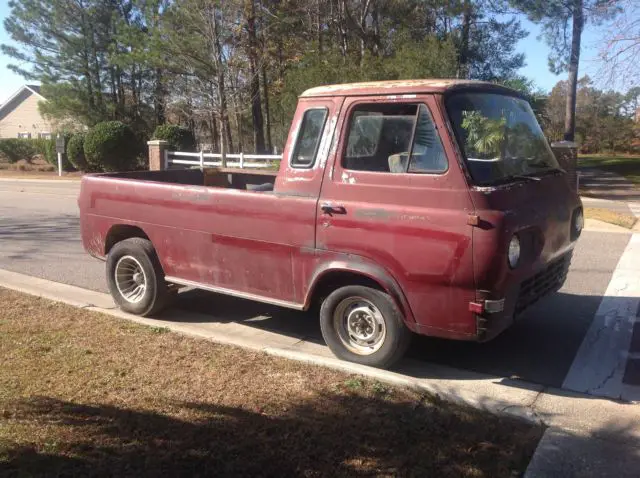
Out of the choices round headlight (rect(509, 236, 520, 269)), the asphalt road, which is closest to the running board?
the asphalt road

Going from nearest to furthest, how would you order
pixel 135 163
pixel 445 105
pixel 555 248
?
pixel 445 105 < pixel 555 248 < pixel 135 163

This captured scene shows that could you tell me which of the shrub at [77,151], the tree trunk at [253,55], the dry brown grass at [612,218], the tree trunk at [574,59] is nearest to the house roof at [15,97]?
the shrub at [77,151]

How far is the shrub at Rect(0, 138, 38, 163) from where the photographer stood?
40969 mm

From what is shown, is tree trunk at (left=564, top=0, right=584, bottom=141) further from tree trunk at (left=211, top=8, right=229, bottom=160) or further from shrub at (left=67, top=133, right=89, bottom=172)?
shrub at (left=67, top=133, right=89, bottom=172)

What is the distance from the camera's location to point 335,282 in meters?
4.76

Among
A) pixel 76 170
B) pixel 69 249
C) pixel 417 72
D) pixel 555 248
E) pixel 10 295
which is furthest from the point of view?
pixel 76 170

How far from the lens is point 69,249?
31.9 feet

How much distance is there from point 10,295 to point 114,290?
1.36m

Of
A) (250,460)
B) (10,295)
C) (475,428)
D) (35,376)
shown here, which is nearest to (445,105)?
(475,428)

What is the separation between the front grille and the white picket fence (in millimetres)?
17842

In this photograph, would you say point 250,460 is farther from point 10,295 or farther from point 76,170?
point 76,170

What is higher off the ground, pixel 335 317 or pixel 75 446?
pixel 335 317

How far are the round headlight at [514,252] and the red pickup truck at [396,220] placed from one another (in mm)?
14

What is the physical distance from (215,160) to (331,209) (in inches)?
863
